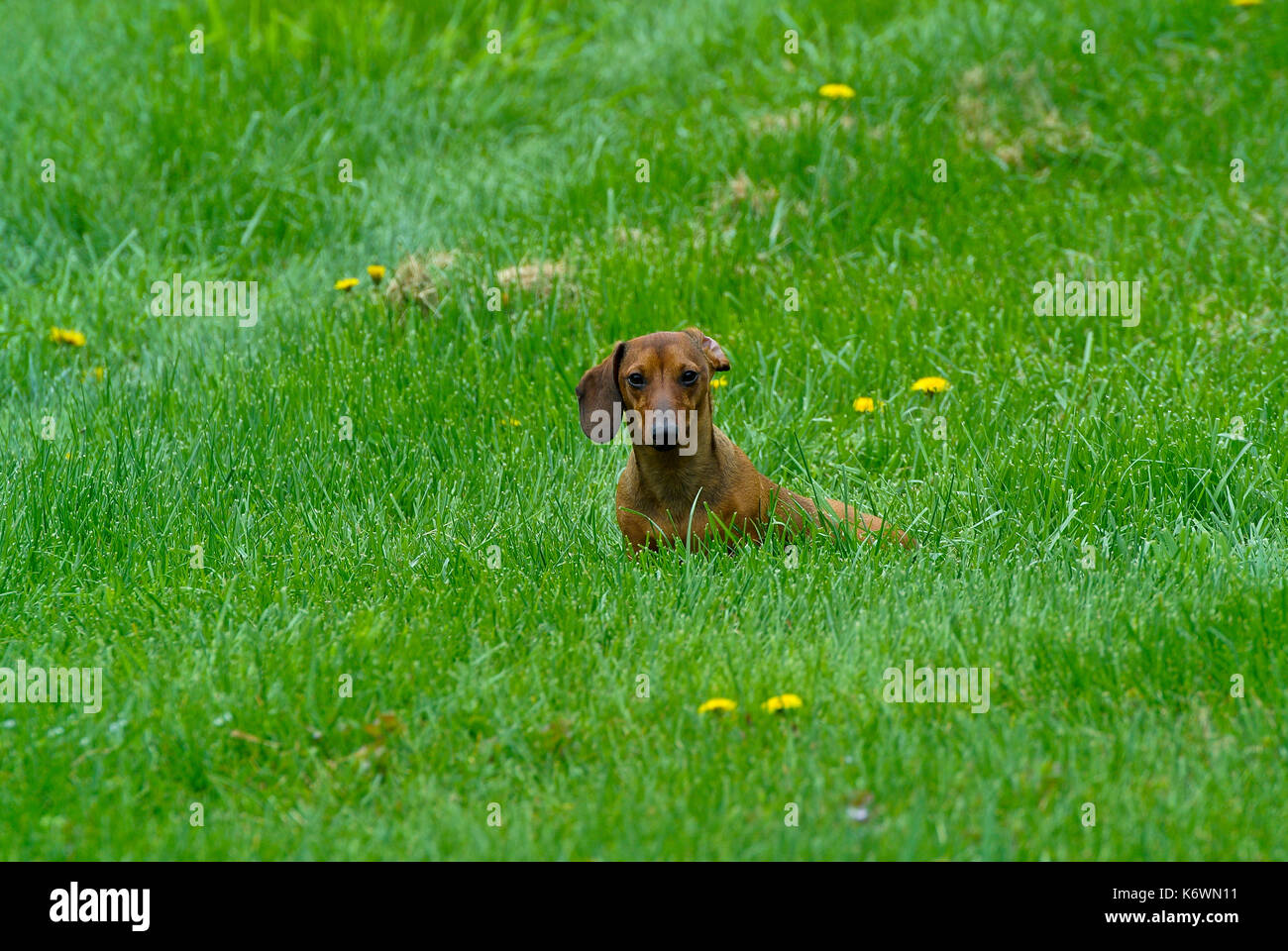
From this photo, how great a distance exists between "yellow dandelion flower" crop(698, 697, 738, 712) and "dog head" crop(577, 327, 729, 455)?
0.95 metres

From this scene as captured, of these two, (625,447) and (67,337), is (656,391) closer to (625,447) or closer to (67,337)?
(625,447)

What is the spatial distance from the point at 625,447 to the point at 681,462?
1153 mm

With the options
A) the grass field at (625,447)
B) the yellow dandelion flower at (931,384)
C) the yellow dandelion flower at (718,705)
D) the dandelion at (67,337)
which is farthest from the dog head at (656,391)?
the dandelion at (67,337)

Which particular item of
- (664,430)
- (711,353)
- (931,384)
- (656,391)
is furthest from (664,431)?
(931,384)

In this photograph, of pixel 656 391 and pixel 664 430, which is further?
pixel 656 391

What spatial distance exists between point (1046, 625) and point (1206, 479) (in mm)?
1300

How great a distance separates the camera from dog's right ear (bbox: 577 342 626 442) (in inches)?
191

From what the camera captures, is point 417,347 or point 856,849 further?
point 417,347

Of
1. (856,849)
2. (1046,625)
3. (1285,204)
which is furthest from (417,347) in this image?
(1285,204)

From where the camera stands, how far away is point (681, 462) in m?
4.82

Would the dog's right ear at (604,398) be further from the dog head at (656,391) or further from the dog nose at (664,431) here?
the dog nose at (664,431)

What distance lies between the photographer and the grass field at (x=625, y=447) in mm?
3631

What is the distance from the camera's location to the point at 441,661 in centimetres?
415
